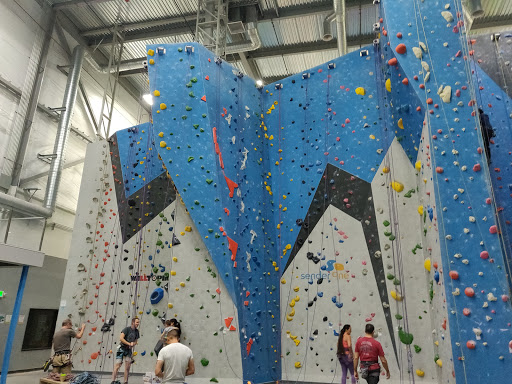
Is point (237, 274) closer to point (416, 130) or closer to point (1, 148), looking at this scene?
point (416, 130)

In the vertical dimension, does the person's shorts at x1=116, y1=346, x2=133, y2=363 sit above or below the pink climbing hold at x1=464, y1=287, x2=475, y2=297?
below

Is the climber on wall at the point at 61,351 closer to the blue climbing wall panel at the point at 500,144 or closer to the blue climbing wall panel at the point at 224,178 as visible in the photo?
the blue climbing wall panel at the point at 224,178

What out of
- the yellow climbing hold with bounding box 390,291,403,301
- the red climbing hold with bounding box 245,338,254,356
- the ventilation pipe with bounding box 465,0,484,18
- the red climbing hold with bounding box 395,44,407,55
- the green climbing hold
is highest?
the ventilation pipe with bounding box 465,0,484,18

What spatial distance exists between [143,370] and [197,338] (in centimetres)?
193

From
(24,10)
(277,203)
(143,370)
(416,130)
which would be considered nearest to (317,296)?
(277,203)

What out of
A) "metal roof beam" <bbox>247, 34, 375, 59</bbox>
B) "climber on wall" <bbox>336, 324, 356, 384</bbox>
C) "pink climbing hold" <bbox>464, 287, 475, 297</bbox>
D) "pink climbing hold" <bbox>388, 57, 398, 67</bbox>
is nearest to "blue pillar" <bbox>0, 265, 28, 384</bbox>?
"climber on wall" <bbox>336, 324, 356, 384</bbox>

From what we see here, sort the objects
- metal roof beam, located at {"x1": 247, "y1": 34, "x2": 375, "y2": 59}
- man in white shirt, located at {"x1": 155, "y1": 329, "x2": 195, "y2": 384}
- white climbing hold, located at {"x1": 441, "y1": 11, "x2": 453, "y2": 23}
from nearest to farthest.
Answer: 1. man in white shirt, located at {"x1": 155, "y1": 329, "x2": 195, "y2": 384}
2. white climbing hold, located at {"x1": 441, "y1": 11, "x2": 453, "y2": 23}
3. metal roof beam, located at {"x1": 247, "y1": 34, "x2": 375, "y2": 59}

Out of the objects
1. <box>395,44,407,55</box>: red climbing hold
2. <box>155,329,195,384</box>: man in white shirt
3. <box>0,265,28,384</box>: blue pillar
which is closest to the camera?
<box>155,329,195,384</box>: man in white shirt

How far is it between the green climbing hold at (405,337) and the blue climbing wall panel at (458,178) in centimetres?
151

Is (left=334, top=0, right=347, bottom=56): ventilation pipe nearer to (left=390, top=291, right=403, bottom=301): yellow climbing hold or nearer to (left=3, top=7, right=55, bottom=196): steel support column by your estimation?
(left=390, top=291, right=403, bottom=301): yellow climbing hold

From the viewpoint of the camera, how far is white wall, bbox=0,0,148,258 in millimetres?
9359

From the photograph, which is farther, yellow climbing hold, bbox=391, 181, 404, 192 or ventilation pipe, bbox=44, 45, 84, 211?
ventilation pipe, bbox=44, 45, 84, 211

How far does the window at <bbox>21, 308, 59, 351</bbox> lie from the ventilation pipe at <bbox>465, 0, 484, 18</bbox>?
11.0m

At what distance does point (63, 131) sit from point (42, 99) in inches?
40.0
